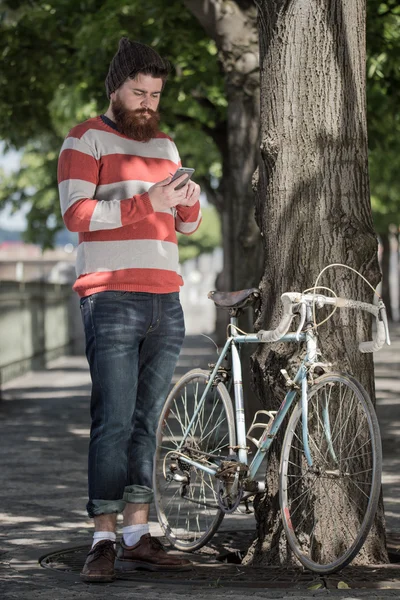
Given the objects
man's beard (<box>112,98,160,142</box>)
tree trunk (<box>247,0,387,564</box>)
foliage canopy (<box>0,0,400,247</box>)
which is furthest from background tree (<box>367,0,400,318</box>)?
man's beard (<box>112,98,160,142</box>)

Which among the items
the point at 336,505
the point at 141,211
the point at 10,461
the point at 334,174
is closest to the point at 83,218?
the point at 141,211

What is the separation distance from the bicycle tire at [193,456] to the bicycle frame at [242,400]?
0.16 feet

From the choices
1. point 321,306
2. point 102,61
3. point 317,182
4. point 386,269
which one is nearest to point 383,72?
point 102,61

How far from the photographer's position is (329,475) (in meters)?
5.35

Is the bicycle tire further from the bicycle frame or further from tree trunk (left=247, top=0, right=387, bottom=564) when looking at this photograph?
tree trunk (left=247, top=0, right=387, bottom=564)

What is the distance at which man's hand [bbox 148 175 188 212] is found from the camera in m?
5.35

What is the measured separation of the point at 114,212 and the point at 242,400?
101 cm

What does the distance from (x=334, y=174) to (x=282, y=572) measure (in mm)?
1663

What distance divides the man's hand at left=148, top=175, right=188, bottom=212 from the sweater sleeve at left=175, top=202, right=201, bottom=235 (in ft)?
1.06

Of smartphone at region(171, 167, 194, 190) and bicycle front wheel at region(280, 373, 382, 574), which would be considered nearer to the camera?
bicycle front wheel at region(280, 373, 382, 574)

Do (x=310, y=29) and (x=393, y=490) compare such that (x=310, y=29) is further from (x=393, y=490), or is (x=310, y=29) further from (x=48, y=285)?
(x=48, y=285)

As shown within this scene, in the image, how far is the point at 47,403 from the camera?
50.8 ft

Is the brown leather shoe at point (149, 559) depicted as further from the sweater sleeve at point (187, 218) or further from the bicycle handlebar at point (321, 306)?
the sweater sleeve at point (187, 218)

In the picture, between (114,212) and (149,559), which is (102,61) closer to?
(114,212)
